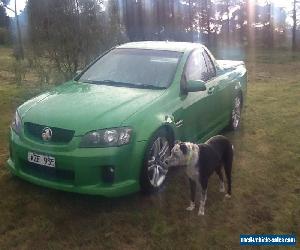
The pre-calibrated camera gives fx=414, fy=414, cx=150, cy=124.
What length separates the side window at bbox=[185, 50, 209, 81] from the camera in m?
5.45

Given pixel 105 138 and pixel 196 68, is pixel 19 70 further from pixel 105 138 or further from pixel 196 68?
pixel 105 138

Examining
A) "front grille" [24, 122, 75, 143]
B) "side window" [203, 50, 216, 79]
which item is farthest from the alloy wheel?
"side window" [203, 50, 216, 79]

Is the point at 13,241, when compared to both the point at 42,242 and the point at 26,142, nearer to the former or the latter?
the point at 42,242

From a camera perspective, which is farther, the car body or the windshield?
the windshield

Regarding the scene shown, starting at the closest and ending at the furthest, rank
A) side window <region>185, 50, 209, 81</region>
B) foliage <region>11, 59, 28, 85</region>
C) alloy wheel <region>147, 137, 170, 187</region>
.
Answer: alloy wheel <region>147, 137, 170, 187</region>, side window <region>185, 50, 209, 81</region>, foliage <region>11, 59, 28, 85</region>

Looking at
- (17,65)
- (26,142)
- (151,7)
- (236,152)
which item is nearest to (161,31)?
(151,7)

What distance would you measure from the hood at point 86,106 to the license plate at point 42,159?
322 mm

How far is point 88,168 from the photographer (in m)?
3.96

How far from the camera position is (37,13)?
933 centimetres

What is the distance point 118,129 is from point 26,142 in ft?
3.22

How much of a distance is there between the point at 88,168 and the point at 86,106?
0.78m

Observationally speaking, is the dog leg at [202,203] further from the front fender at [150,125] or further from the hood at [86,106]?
the hood at [86,106]

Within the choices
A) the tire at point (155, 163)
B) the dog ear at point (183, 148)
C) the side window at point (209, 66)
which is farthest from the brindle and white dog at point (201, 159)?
the side window at point (209, 66)

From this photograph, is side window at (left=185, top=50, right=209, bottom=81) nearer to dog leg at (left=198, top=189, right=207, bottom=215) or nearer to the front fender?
the front fender
